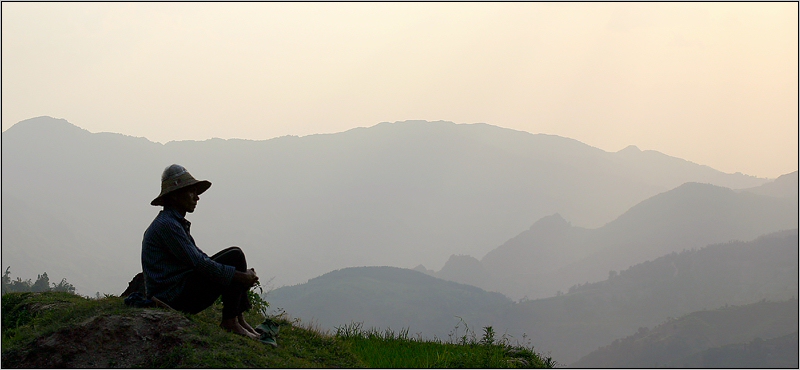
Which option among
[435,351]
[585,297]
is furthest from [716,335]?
[435,351]

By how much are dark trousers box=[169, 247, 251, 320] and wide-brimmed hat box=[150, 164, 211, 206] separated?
782 millimetres

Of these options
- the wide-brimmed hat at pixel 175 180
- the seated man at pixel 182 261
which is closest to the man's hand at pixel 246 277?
the seated man at pixel 182 261

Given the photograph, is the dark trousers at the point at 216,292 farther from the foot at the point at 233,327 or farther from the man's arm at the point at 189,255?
the man's arm at the point at 189,255

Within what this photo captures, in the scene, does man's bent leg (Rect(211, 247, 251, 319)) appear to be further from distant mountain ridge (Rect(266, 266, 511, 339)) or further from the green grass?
distant mountain ridge (Rect(266, 266, 511, 339))

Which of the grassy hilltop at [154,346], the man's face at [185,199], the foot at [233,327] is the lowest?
the grassy hilltop at [154,346]

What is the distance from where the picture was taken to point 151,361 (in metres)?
6.38

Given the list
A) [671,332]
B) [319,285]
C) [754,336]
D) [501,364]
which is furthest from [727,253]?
[501,364]

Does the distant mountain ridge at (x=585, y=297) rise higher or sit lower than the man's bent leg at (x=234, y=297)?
higher

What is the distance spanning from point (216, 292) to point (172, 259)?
57 cm

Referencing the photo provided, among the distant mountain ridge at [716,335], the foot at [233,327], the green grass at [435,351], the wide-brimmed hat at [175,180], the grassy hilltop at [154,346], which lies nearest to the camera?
the grassy hilltop at [154,346]

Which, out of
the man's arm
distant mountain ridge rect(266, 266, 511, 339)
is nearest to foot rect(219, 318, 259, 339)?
the man's arm

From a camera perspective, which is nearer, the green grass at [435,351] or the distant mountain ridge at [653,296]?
the green grass at [435,351]

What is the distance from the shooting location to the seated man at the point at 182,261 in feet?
21.7

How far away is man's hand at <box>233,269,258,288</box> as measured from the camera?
6.67 metres
